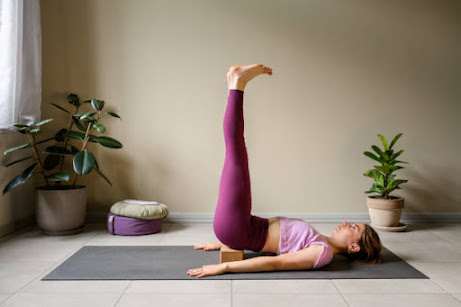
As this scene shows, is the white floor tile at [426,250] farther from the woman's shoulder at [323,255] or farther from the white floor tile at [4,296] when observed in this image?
the white floor tile at [4,296]

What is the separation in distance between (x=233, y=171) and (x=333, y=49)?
1.88 meters

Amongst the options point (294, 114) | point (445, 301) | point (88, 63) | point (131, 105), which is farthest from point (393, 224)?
point (88, 63)

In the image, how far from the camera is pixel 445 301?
6.14ft

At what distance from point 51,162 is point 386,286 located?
99.2 inches

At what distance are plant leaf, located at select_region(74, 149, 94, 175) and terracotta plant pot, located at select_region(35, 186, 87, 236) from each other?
0.97ft

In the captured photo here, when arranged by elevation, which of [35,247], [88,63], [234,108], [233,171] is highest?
[88,63]

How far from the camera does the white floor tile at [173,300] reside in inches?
71.5

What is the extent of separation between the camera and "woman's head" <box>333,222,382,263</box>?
235cm

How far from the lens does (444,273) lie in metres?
2.28

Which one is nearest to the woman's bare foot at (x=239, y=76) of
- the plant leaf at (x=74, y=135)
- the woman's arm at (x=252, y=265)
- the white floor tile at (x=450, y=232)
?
the woman's arm at (x=252, y=265)

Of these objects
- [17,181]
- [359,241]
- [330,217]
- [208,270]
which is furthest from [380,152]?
[17,181]

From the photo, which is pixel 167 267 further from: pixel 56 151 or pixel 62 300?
pixel 56 151

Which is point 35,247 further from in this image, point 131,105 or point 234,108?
point 234,108

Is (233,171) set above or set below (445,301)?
above
